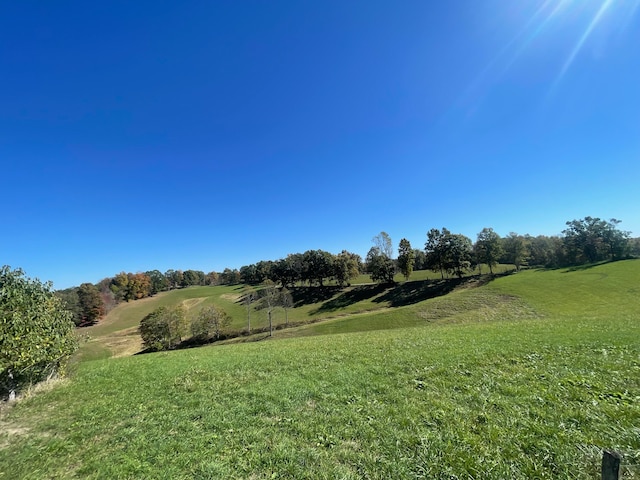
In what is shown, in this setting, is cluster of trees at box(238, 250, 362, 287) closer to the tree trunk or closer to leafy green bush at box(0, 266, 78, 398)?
leafy green bush at box(0, 266, 78, 398)

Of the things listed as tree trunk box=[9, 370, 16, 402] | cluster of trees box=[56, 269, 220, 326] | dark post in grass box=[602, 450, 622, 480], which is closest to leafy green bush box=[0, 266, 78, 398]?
tree trunk box=[9, 370, 16, 402]

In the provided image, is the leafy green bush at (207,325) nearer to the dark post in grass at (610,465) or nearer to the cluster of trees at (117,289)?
the cluster of trees at (117,289)

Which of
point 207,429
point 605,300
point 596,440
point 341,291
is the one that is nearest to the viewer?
point 596,440

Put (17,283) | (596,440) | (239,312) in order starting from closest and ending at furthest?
1. (596,440)
2. (17,283)
3. (239,312)

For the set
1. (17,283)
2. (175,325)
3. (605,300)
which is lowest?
(605,300)

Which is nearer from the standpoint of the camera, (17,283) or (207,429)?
(207,429)

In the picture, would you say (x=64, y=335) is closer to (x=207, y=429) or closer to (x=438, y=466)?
(x=207, y=429)

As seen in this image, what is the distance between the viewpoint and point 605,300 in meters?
33.7

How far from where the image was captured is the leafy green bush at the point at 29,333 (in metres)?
9.79

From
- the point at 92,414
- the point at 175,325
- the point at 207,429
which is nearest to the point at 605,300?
the point at 207,429

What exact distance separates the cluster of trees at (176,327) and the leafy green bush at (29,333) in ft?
131

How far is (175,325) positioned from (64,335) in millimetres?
41440

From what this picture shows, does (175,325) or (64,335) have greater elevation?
(64,335)

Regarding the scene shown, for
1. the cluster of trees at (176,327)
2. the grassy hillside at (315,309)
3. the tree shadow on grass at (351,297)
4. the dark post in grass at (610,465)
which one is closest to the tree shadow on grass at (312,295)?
the grassy hillside at (315,309)
